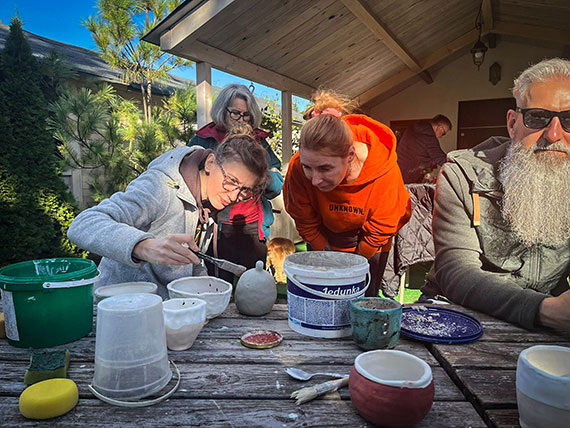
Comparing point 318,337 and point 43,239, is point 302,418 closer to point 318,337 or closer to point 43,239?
point 318,337

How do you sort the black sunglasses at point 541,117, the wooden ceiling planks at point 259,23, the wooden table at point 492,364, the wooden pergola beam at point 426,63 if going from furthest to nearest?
the wooden pergola beam at point 426,63 < the wooden ceiling planks at point 259,23 < the black sunglasses at point 541,117 < the wooden table at point 492,364

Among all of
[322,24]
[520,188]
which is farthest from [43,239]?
[520,188]

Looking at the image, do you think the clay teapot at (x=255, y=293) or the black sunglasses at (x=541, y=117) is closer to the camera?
the clay teapot at (x=255, y=293)

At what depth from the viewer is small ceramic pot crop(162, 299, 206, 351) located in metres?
1.05

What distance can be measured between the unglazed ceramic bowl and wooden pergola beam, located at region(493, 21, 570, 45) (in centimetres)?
599

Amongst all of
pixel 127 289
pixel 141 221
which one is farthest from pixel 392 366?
pixel 141 221

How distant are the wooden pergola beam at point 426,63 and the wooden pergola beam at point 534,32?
0.52 metres

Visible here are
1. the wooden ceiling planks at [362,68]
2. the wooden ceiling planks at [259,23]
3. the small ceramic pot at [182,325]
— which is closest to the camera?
the small ceramic pot at [182,325]

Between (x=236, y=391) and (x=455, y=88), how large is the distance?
7970 mm

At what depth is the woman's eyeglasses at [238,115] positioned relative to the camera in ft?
8.16

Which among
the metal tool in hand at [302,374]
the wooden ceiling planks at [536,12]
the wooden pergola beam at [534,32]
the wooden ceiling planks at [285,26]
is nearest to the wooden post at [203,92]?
the wooden ceiling planks at [285,26]

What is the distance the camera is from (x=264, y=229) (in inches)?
104

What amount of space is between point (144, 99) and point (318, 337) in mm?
7849

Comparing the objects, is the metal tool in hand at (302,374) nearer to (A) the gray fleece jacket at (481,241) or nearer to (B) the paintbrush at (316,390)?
(B) the paintbrush at (316,390)
